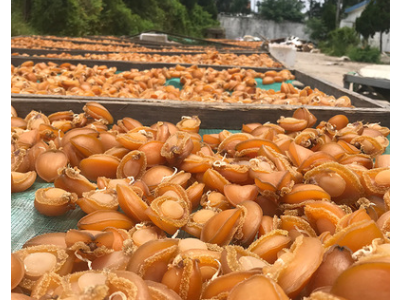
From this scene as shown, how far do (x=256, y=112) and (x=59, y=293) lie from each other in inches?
63.9

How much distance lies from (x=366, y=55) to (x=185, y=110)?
778 inches

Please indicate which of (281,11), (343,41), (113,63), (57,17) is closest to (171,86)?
(113,63)

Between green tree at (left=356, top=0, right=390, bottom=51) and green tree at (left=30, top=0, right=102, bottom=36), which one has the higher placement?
green tree at (left=356, top=0, right=390, bottom=51)

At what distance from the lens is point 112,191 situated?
3.84ft

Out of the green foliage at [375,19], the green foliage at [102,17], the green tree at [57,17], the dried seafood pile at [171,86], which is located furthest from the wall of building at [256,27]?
the dried seafood pile at [171,86]

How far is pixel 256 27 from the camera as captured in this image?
4016cm

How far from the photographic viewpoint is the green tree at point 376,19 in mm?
18188

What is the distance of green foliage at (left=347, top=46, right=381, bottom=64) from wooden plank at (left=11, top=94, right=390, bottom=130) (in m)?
18.7

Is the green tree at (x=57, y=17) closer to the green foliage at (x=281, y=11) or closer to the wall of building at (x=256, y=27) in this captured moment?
the wall of building at (x=256, y=27)

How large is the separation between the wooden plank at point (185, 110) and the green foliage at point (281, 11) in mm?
42968

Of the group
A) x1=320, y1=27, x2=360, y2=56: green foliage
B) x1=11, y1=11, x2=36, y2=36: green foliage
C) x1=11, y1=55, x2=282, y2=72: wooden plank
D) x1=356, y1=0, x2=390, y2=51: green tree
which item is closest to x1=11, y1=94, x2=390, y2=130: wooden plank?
x1=11, y1=55, x2=282, y2=72: wooden plank

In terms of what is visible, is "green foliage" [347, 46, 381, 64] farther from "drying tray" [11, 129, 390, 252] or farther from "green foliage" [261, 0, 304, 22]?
"green foliage" [261, 0, 304, 22]

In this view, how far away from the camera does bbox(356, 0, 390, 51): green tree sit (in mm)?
18188
